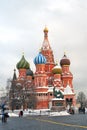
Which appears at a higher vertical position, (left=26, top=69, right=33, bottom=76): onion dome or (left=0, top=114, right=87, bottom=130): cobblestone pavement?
(left=26, top=69, right=33, bottom=76): onion dome

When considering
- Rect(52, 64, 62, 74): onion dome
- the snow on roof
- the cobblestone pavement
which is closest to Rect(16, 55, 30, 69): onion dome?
Rect(52, 64, 62, 74): onion dome

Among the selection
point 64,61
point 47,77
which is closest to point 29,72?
point 47,77

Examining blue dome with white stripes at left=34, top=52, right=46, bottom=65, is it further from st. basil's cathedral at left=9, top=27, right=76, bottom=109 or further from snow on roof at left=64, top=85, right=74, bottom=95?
snow on roof at left=64, top=85, right=74, bottom=95

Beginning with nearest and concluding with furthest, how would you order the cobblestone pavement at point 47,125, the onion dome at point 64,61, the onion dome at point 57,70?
the cobblestone pavement at point 47,125 → the onion dome at point 57,70 → the onion dome at point 64,61

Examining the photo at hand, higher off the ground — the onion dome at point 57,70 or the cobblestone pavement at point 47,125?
the onion dome at point 57,70

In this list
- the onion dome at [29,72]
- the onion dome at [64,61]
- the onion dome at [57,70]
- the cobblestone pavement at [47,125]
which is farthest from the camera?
the onion dome at [64,61]

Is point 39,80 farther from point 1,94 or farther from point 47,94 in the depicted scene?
point 1,94

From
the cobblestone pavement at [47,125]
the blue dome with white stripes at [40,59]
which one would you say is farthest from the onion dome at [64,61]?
the cobblestone pavement at [47,125]

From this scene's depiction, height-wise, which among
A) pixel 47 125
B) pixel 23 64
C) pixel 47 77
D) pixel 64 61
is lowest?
pixel 47 125

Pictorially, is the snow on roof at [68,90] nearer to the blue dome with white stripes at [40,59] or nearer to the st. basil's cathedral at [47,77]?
the st. basil's cathedral at [47,77]

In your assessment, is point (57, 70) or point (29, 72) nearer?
point (57, 70)

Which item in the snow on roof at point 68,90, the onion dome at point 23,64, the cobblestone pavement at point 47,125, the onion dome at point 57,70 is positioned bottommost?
the cobblestone pavement at point 47,125

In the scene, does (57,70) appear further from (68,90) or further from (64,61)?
(64,61)

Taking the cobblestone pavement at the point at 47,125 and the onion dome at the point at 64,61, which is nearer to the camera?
the cobblestone pavement at the point at 47,125
